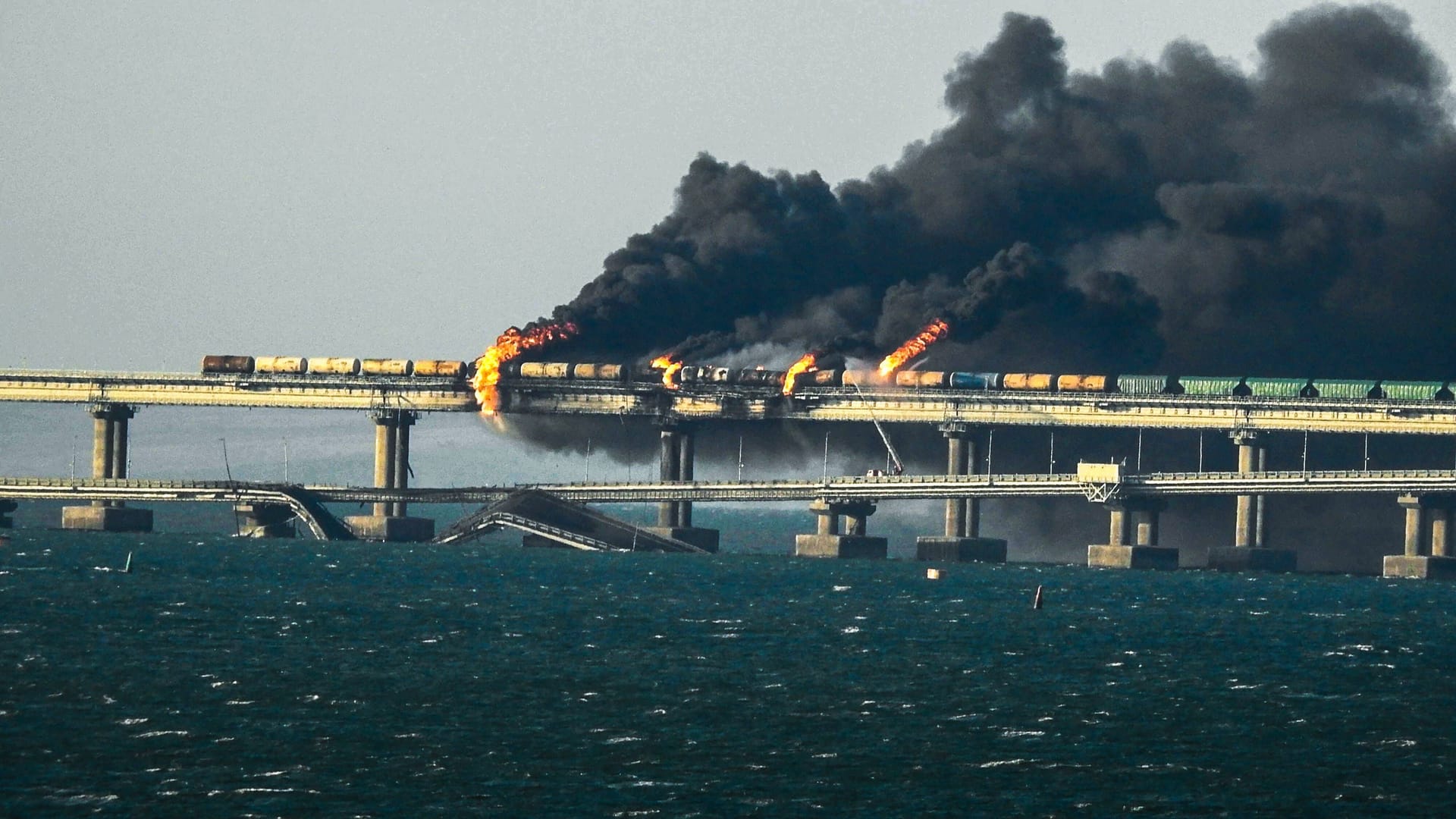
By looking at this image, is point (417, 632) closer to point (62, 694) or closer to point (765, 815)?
point (62, 694)

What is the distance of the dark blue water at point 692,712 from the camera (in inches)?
3723

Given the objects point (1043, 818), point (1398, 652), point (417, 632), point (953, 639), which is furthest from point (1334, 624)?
point (1043, 818)

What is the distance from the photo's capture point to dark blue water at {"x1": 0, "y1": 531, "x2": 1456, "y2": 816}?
94.6 m

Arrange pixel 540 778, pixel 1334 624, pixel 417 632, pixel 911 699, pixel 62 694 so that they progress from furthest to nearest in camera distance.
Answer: pixel 1334 624, pixel 417 632, pixel 911 699, pixel 62 694, pixel 540 778

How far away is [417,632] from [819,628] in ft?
84.5

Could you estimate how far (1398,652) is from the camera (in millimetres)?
159625

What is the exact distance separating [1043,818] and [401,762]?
2411 centimetres

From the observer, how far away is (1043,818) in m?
91.8

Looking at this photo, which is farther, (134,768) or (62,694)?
(62,694)

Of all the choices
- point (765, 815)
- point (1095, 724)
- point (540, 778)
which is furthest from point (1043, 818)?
point (1095, 724)

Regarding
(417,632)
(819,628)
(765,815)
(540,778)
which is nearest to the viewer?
(765,815)

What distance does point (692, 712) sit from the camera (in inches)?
4616

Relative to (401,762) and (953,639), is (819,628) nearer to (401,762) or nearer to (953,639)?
(953,639)

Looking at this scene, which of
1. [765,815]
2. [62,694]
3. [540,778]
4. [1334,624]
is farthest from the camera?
[1334,624]
